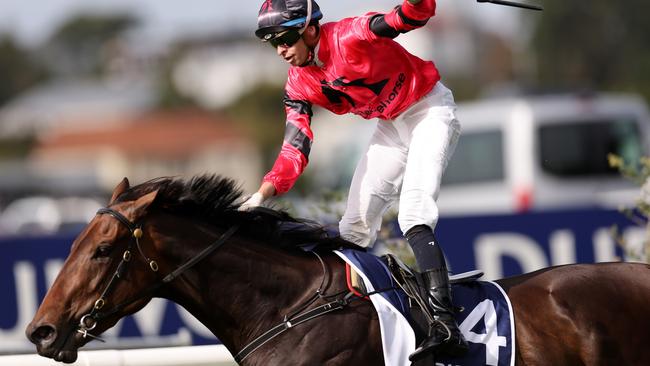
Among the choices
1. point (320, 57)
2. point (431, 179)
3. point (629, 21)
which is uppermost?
point (320, 57)

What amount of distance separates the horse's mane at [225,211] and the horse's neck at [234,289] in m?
0.10

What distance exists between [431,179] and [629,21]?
60.7 meters

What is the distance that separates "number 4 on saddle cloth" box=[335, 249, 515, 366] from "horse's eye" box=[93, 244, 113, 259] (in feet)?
3.19

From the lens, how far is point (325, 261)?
472 centimetres

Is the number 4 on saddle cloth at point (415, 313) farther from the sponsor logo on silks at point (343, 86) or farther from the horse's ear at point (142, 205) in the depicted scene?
the horse's ear at point (142, 205)

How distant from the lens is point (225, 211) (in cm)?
471

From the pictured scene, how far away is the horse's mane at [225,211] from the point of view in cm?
460

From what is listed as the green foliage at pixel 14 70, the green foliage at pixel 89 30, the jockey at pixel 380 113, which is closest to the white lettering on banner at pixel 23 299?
the jockey at pixel 380 113

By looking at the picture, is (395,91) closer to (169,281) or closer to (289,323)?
(289,323)

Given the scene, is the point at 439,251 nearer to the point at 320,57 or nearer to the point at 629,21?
the point at 320,57

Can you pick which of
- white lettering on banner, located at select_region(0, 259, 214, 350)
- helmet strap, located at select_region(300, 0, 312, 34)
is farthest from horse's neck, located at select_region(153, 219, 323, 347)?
white lettering on banner, located at select_region(0, 259, 214, 350)

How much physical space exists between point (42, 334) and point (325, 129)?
57585 millimetres

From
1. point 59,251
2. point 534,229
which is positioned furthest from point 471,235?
point 59,251

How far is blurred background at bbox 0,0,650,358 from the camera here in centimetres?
875
